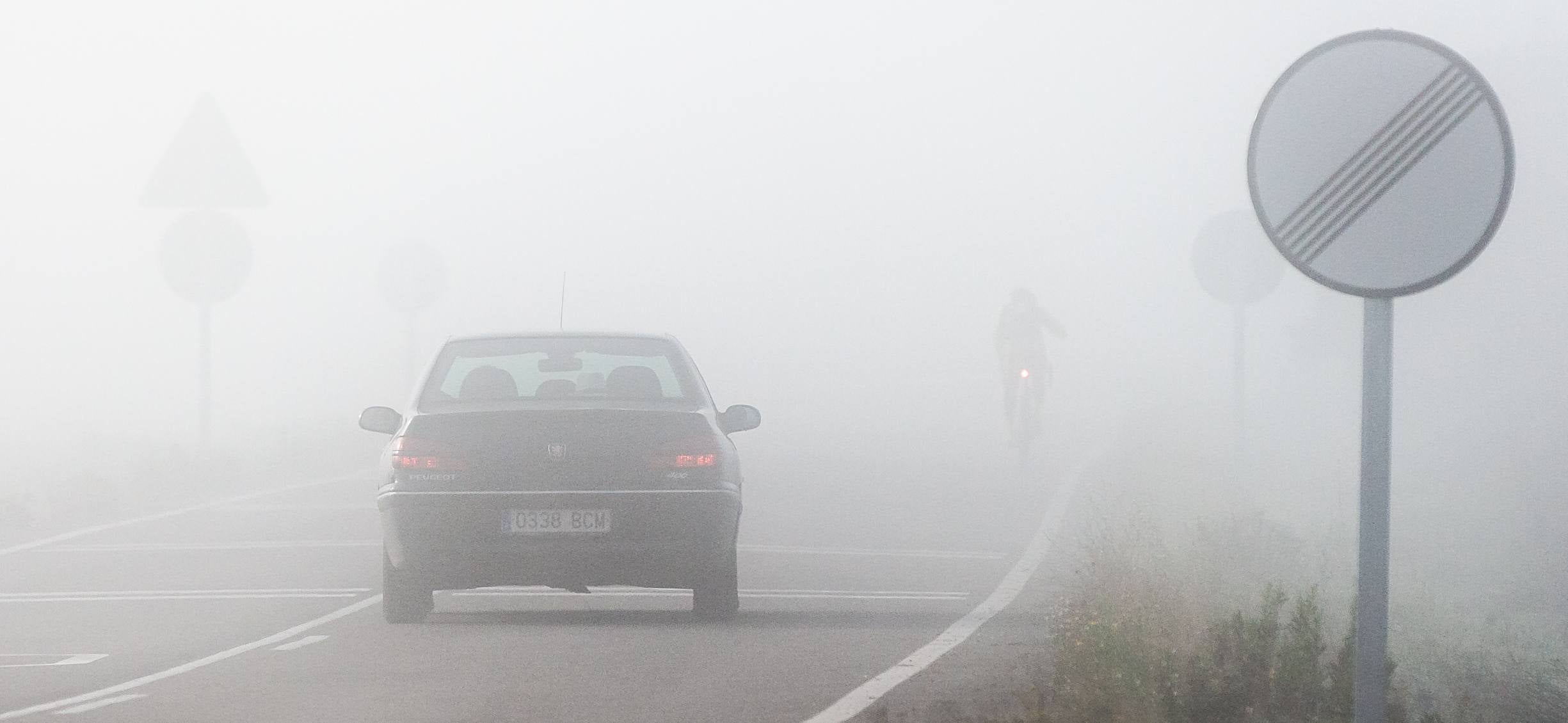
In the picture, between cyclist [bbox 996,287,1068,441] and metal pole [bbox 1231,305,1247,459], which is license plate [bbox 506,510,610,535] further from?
cyclist [bbox 996,287,1068,441]

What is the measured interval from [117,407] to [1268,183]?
54901mm

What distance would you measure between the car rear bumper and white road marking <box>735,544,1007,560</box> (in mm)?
4901

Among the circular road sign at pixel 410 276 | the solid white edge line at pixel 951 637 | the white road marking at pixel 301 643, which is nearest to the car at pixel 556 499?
the white road marking at pixel 301 643

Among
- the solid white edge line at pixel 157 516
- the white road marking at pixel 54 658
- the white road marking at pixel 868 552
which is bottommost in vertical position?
the solid white edge line at pixel 157 516

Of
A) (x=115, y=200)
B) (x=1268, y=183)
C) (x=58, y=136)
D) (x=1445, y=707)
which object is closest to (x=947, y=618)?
(x=1445, y=707)

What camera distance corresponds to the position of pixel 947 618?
12594 mm

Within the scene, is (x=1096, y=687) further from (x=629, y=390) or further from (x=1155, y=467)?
(x=1155, y=467)

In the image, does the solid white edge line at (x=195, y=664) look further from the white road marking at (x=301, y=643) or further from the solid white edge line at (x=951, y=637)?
the solid white edge line at (x=951, y=637)

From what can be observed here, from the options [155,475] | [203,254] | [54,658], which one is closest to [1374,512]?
[54,658]

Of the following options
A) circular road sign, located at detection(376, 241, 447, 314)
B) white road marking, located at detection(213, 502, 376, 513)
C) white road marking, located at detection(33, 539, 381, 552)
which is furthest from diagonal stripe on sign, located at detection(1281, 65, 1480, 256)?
circular road sign, located at detection(376, 241, 447, 314)

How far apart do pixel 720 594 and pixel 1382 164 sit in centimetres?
626

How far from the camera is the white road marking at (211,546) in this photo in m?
17.8

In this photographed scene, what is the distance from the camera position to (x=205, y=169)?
89.1ft

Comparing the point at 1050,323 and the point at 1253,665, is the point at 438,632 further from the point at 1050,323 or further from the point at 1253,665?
the point at 1050,323
